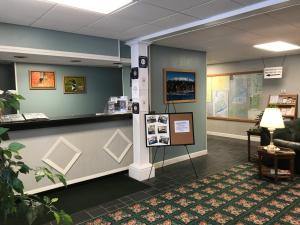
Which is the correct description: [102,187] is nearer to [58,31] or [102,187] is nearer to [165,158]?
[165,158]

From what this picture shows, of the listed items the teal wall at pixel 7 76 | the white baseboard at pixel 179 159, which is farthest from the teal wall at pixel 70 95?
the white baseboard at pixel 179 159

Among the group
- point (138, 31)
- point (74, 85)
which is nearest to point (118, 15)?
point (138, 31)

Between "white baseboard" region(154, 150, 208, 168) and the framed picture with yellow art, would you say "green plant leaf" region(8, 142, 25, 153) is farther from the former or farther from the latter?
the framed picture with yellow art

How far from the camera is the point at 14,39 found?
9.80 feet

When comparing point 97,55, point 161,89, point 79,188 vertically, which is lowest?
point 79,188

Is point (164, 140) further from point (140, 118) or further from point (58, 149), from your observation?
point (58, 149)

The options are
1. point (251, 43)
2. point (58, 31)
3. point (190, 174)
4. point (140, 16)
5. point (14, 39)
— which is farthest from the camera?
point (251, 43)

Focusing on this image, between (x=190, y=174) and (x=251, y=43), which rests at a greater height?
(x=251, y=43)

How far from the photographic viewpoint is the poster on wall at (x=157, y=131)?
12.8 feet

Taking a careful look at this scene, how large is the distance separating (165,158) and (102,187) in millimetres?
1469

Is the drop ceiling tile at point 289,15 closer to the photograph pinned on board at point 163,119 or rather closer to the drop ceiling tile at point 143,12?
the drop ceiling tile at point 143,12

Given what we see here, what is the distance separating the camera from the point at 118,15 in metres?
2.69

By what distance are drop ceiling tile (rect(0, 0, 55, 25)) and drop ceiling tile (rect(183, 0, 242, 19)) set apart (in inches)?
58.7

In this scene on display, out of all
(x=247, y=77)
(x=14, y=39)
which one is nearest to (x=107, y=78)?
(x=14, y=39)
